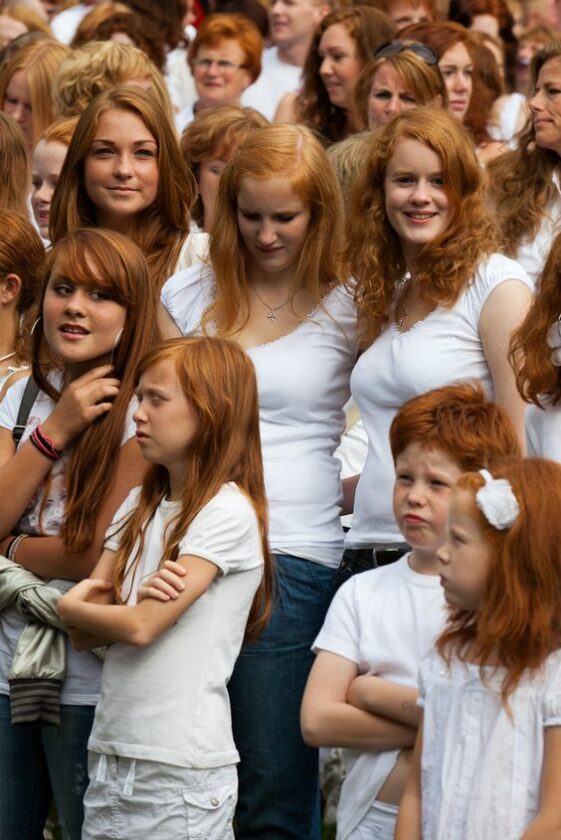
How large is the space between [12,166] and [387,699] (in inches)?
110

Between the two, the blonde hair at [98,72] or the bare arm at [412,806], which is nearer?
the bare arm at [412,806]

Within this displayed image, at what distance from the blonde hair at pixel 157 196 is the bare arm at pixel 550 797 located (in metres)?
2.35

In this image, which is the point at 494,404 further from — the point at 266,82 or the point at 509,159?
the point at 266,82

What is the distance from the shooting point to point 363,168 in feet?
14.5

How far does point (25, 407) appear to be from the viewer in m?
4.39

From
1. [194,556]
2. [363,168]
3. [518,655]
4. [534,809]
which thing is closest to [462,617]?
[518,655]

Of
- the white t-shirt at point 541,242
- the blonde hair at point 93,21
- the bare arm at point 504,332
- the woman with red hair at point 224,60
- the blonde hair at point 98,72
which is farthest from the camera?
the blonde hair at point 93,21

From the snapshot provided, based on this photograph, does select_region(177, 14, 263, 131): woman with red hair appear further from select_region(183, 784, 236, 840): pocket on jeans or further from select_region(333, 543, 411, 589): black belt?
select_region(183, 784, 236, 840): pocket on jeans

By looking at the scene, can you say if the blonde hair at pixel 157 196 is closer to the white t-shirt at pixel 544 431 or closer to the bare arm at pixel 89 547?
the bare arm at pixel 89 547

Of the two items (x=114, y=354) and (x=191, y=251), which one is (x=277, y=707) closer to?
(x=114, y=354)

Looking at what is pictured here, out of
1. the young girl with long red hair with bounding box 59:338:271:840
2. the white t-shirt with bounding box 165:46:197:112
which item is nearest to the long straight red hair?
the young girl with long red hair with bounding box 59:338:271:840

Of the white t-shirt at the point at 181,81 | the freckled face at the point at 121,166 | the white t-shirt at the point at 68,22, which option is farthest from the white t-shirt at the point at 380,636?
the white t-shirt at the point at 68,22

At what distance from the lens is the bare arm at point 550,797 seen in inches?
119

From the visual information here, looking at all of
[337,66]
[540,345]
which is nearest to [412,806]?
[540,345]
